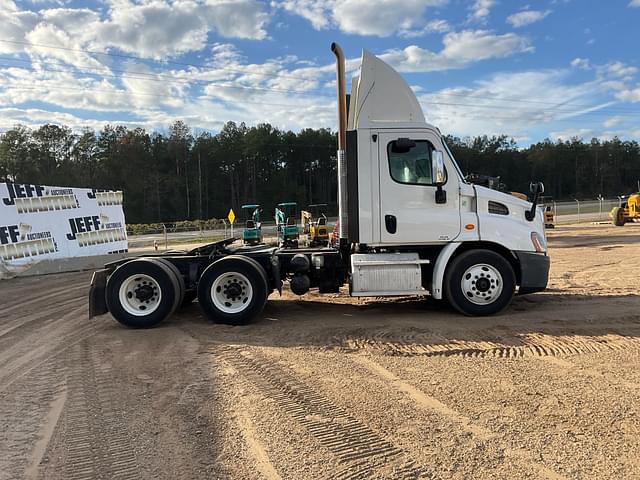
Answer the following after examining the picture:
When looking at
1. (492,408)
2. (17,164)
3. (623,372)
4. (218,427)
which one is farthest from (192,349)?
(17,164)

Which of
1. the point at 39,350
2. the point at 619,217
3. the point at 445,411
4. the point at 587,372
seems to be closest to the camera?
the point at 445,411

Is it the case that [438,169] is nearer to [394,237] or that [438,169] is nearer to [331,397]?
[394,237]

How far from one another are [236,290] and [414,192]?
10.5 ft

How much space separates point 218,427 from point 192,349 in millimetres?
2446

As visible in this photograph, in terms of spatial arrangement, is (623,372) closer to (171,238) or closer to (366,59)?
(366,59)

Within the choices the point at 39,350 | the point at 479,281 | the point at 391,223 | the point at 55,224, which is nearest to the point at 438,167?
the point at 391,223

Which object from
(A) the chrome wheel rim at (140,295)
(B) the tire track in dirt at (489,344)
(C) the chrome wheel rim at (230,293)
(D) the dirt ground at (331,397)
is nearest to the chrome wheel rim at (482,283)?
(D) the dirt ground at (331,397)

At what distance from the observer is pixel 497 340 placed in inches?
243

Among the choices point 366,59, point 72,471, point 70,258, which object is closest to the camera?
point 72,471

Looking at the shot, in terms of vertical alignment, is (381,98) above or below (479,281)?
above

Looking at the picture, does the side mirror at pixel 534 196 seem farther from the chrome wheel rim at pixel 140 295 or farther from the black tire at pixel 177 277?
the chrome wheel rim at pixel 140 295

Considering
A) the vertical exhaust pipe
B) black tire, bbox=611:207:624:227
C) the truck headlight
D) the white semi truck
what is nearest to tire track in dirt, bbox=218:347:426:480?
the white semi truck

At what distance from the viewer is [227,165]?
81375mm

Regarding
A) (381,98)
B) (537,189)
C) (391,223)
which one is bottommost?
(391,223)
